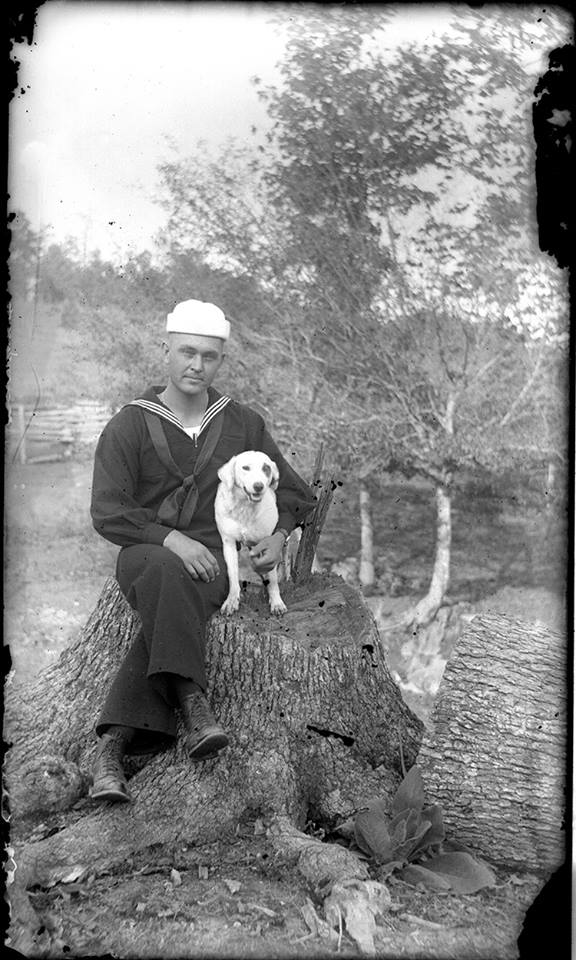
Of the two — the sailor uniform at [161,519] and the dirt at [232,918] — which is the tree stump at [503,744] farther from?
the sailor uniform at [161,519]

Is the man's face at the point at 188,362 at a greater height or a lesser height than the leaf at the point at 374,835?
greater

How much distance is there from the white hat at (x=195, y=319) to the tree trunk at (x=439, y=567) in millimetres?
1280

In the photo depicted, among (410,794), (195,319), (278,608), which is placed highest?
(195,319)

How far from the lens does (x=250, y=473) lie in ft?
11.8

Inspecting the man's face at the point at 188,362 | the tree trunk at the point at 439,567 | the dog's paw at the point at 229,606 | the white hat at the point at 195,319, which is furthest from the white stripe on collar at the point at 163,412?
the tree trunk at the point at 439,567

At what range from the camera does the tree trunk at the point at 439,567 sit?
3.83 metres

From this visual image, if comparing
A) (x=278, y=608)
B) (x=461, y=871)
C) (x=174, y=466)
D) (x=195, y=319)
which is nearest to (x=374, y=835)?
(x=461, y=871)

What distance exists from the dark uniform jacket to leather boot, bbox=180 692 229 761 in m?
0.68

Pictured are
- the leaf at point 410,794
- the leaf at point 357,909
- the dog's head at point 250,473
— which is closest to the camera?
the leaf at point 357,909

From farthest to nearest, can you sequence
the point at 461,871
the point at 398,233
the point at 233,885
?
the point at 398,233 → the point at 461,871 → the point at 233,885

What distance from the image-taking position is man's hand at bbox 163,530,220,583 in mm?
3523

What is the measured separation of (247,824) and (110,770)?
62 cm

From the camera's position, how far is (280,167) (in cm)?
368

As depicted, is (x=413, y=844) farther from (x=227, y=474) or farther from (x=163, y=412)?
(x=163, y=412)
